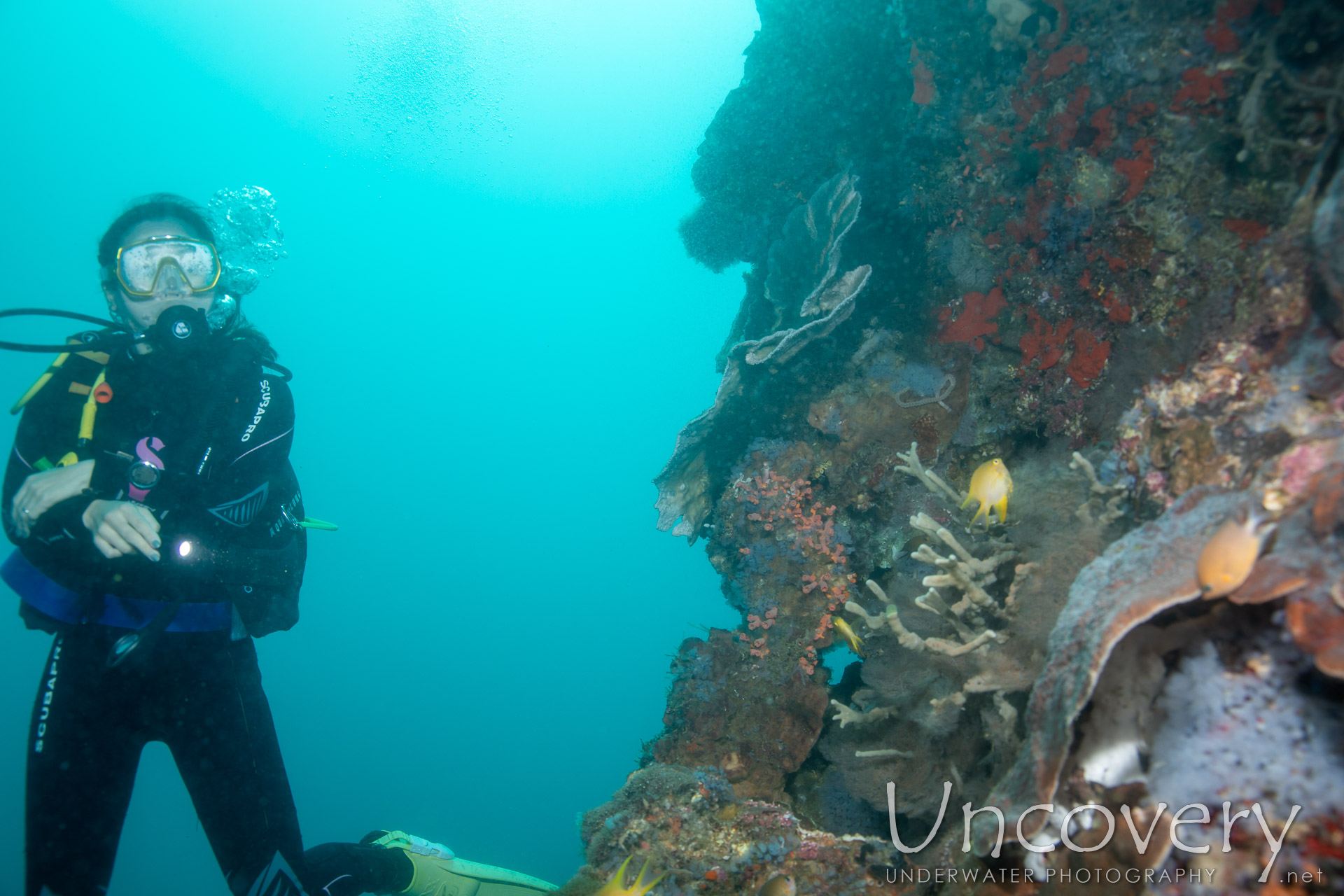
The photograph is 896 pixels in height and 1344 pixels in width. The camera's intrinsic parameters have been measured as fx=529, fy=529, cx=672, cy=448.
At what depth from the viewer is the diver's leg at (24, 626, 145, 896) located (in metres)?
3.41

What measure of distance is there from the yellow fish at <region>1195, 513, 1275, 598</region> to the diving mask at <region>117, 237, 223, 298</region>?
6.39m

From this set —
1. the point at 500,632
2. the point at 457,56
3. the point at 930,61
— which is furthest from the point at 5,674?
the point at 930,61

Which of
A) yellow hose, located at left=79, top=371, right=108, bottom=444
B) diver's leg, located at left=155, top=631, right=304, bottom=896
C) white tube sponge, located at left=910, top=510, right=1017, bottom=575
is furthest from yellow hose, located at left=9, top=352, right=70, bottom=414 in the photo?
white tube sponge, located at left=910, top=510, right=1017, bottom=575

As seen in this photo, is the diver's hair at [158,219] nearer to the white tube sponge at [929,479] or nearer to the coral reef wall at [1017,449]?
the coral reef wall at [1017,449]

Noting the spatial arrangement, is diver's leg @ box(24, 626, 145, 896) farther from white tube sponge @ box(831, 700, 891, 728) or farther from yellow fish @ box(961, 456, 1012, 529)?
yellow fish @ box(961, 456, 1012, 529)

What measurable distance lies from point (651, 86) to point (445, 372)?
1876 inches

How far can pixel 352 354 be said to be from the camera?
228 ft

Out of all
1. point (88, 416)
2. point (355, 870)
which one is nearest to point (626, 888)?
point (355, 870)

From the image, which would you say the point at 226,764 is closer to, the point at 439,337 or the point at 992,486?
the point at 992,486

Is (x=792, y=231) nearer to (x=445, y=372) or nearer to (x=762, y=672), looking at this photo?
(x=762, y=672)

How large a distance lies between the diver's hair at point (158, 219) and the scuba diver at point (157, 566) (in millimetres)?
23

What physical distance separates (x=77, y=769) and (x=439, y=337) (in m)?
81.4

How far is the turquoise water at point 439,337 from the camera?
40750 mm

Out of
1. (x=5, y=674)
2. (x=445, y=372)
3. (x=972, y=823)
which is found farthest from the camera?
(x=445, y=372)
